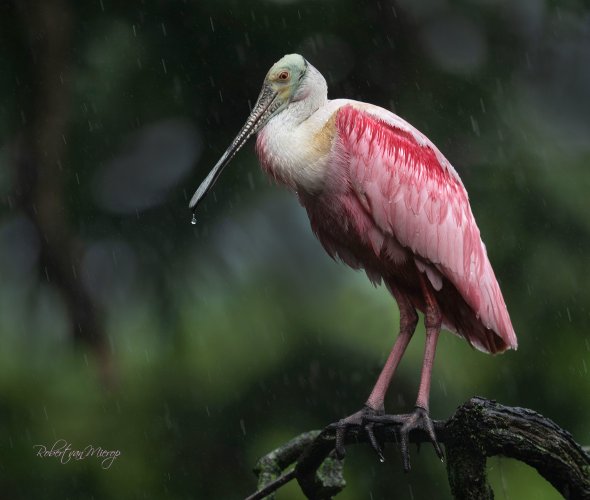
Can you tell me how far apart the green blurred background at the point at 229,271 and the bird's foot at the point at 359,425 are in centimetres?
181

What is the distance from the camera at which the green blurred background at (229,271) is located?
4.91m

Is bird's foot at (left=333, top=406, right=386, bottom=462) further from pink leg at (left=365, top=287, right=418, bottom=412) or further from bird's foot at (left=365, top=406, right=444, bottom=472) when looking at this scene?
pink leg at (left=365, top=287, right=418, bottom=412)

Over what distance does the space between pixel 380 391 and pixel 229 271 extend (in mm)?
1923

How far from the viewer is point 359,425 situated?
9.62 feet

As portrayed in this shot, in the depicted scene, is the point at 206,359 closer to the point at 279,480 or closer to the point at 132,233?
the point at 132,233

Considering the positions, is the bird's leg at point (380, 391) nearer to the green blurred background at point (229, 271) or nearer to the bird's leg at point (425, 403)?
the bird's leg at point (425, 403)

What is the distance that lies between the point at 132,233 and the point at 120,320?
397mm

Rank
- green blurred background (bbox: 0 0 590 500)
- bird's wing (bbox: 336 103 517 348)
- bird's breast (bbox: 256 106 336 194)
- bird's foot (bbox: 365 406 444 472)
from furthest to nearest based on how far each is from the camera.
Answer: green blurred background (bbox: 0 0 590 500)
bird's wing (bbox: 336 103 517 348)
bird's breast (bbox: 256 106 336 194)
bird's foot (bbox: 365 406 444 472)

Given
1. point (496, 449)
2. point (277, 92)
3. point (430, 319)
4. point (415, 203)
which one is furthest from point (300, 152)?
point (496, 449)

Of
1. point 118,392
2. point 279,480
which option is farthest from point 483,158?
point 279,480

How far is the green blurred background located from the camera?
4.91 meters

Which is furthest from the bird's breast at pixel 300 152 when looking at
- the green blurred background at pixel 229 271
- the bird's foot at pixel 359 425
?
the green blurred background at pixel 229 271

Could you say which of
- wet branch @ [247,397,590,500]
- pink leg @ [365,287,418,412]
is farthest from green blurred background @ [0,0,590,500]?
wet branch @ [247,397,590,500]

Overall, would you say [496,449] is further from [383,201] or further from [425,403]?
[383,201]
